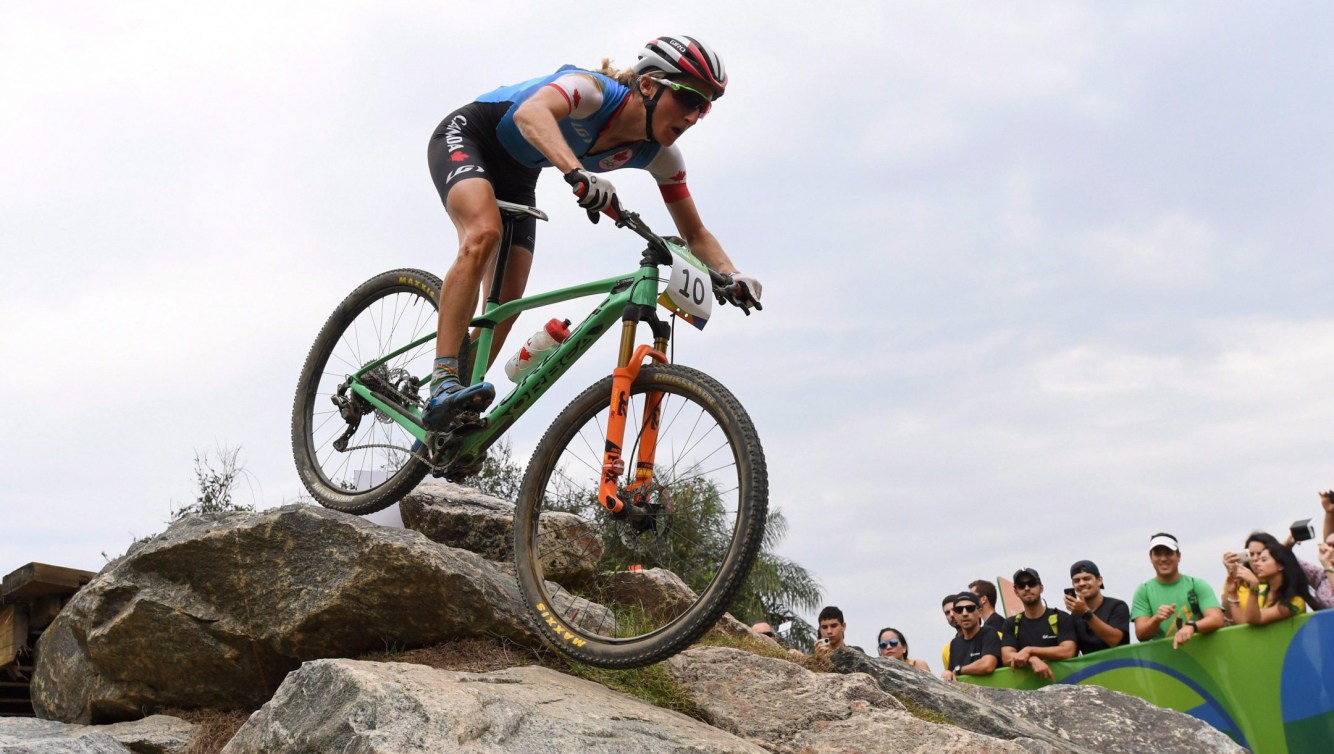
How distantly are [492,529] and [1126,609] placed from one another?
4718mm

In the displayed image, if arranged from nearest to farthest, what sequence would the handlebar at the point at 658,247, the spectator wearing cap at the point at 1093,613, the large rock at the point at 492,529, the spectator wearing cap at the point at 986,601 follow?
the handlebar at the point at 658,247 < the large rock at the point at 492,529 < the spectator wearing cap at the point at 1093,613 < the spectator wearing cap at the point at 986,601

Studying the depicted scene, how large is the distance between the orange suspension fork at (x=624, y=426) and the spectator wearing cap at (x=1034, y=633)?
4814 mm

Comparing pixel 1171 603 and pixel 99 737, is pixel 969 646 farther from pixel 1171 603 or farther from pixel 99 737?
pixel 99 737

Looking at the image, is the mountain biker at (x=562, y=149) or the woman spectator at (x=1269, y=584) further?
the woman spectator at (x=1269, y=584)

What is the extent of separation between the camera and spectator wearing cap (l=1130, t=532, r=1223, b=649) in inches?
321

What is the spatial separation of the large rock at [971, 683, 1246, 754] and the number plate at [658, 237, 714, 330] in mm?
3560

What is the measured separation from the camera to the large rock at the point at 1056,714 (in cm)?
670

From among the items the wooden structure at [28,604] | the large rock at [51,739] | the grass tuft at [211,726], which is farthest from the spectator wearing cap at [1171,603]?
the wooden structure at [28,604]

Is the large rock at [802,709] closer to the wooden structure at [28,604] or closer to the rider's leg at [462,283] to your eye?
the rider's leg at [462,283]

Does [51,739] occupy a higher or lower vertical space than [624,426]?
lower

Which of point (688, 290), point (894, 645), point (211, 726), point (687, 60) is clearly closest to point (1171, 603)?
point (894, 645)

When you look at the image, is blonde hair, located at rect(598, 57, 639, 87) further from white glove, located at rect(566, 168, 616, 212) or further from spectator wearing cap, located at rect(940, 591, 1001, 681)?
spectator wearing cap, located at rect(940, 591, 1001, 681)

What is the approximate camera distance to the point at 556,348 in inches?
235

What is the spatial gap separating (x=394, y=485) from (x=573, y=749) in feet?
8.42
